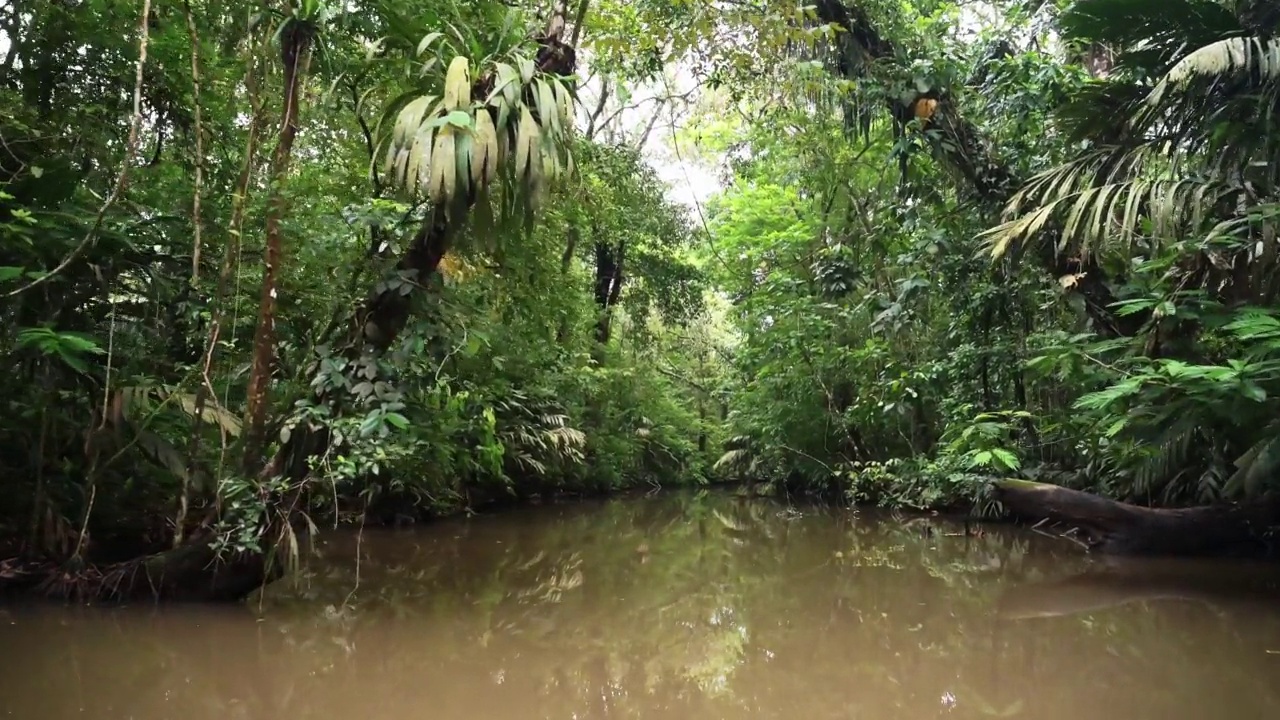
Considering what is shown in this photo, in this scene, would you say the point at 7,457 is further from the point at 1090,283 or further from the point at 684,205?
the point at 684,205

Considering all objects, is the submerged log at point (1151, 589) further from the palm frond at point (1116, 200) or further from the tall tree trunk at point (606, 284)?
the tall tree trunk at point (606, 284)

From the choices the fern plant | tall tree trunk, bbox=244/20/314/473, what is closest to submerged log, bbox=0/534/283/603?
tall tree trunk, bbox=244/20/314/473

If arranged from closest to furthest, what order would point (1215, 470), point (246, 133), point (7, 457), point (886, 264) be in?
point (7, 457), point (246, 133), point (1215, 470), point (886, 264)

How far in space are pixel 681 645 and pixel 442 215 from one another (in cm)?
252

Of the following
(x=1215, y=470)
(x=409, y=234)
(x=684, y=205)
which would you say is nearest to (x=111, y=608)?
(x=409, y=234)

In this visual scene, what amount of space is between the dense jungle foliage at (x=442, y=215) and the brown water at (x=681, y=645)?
70 cm

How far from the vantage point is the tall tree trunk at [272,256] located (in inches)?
159

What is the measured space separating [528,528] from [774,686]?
5.45 m

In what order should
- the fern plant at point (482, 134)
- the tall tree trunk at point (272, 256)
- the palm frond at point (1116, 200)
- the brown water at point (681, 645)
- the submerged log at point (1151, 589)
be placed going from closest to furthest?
the brown water at point (681, 645) < the fern plant at point (482, 134) < the tall tree trunk at point (272, 256) < the submerged log at point (1151, 589) < the palm frond at point (1116, 200)

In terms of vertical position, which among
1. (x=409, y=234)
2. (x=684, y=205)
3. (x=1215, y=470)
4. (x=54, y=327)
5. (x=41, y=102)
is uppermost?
(x=684, y=205)

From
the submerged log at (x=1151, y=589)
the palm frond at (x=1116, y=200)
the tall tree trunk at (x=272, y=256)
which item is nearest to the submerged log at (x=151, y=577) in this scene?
the tall tree trunk at (x=272, y=256)

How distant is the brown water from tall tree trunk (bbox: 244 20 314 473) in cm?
89

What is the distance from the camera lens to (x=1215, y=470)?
5473 mm

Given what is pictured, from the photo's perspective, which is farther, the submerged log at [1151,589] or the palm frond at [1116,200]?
the palm frond at [1116,200]
